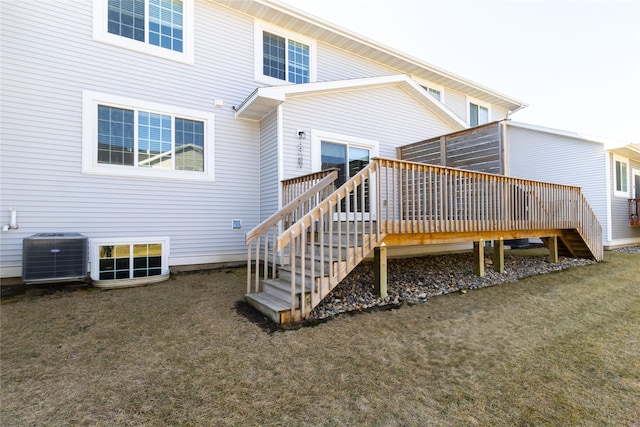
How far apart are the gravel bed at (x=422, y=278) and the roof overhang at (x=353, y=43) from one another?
6.46m

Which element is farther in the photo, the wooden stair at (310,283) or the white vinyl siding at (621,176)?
the white vinyl siding at (621,176)

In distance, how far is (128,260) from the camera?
19.4 feet

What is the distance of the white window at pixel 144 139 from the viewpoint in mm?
5863

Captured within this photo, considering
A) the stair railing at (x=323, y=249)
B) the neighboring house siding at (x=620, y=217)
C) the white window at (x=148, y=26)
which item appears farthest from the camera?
the neighboring house siding at (x=620, y=217)

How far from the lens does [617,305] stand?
4.55 meters

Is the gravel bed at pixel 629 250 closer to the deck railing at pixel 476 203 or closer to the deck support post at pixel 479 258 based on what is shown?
the deck railing at pixel 476 203

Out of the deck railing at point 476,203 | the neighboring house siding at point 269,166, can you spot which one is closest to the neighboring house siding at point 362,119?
the neighboring house siding at point 269,166

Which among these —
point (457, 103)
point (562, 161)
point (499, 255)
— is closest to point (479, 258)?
point (499, 255)

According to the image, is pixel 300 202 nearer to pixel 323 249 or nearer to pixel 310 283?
pixel 323 249

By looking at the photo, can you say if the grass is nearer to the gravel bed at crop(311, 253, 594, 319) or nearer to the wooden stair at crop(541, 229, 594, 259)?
the gravel bed at crop(311, 253, 594, 319)

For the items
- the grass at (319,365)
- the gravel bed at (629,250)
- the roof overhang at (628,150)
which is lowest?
the grass at (319,365)

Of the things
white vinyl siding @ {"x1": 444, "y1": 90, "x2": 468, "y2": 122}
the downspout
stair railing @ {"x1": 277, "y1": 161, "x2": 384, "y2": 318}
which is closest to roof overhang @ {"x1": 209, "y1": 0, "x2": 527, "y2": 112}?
white vinyl siding @ {"x1": 444, "y1": 90, "x2": 468, "y2": 122}

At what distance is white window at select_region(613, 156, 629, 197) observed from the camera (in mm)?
11562

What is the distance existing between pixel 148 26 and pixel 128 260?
5024 mm
